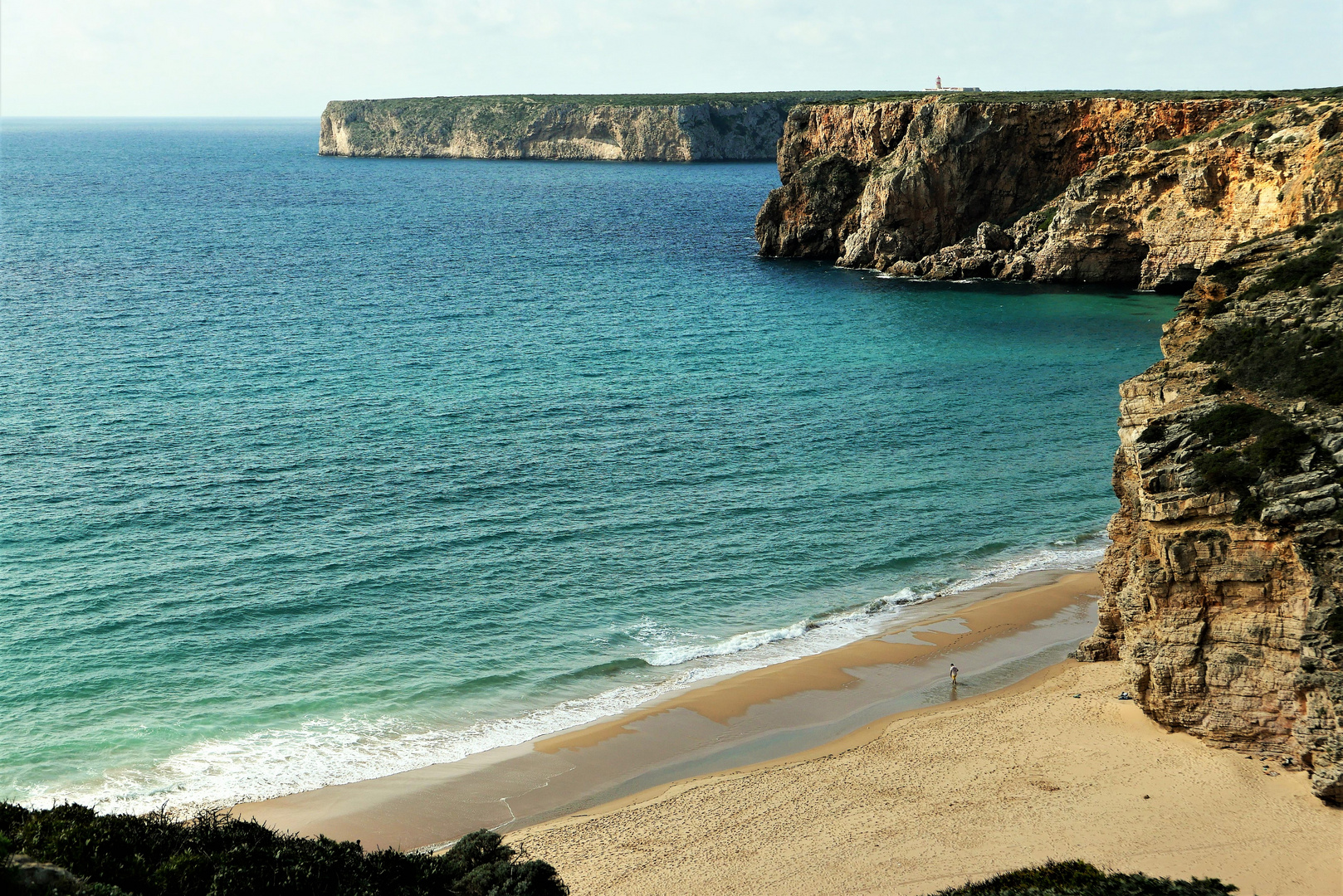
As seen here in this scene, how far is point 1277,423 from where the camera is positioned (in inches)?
861

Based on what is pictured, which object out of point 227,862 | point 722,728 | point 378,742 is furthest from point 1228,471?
point 378,742

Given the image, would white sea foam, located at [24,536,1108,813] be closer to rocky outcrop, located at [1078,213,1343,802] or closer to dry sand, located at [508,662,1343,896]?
dry sand, located at [508,662,1343,896]

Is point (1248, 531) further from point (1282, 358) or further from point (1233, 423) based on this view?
point (1282, 358)

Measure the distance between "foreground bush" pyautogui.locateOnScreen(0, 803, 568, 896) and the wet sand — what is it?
560cm

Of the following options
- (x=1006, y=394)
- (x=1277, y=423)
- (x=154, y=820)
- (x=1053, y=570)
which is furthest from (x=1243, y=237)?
(x=154, y=820)

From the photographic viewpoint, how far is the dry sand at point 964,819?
62.0 ft

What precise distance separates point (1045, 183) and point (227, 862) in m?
81.6

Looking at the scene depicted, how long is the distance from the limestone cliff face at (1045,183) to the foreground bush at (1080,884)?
166 ft

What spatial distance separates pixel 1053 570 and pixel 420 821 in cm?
2317

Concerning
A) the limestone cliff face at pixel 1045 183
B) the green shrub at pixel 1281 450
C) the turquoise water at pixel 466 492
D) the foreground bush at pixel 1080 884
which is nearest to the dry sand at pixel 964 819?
the foreground bush at pixel 1080 884

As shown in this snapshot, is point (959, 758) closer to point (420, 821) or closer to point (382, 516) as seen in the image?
point (420, 821)

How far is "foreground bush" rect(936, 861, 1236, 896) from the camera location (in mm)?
16594

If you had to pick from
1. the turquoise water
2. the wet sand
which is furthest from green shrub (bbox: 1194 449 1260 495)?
the turquoise water

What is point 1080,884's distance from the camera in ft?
56.7
